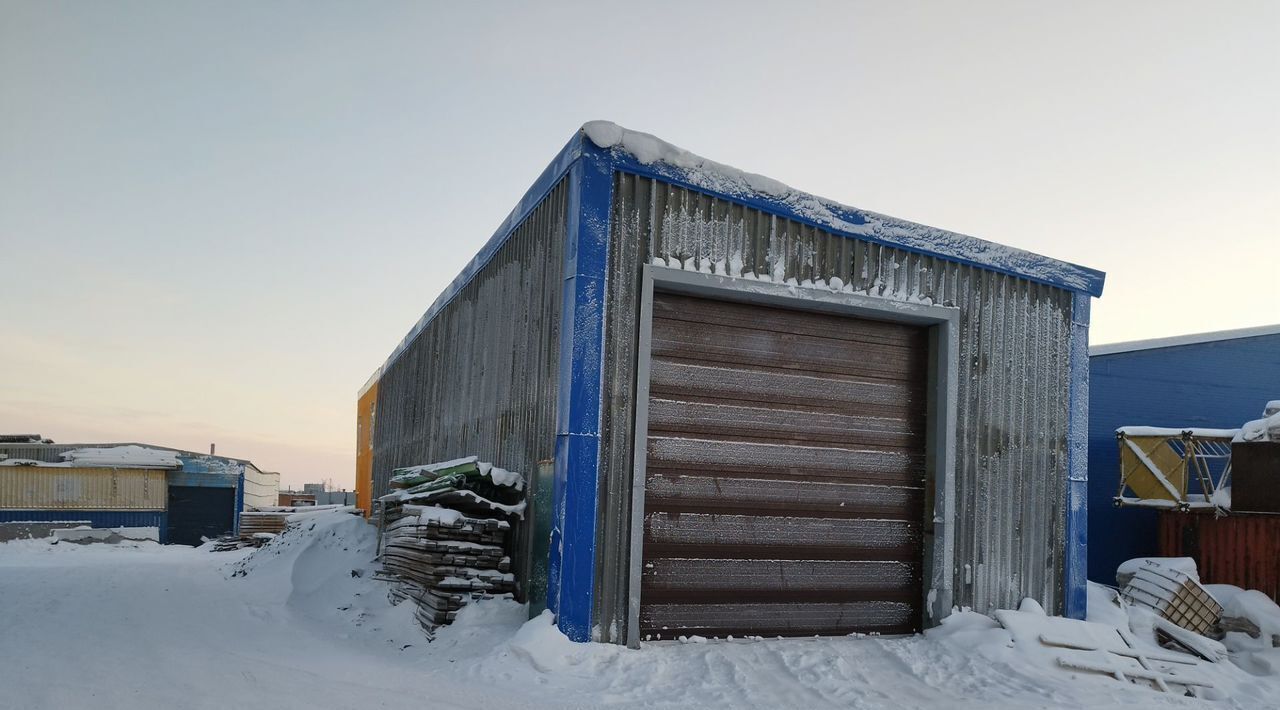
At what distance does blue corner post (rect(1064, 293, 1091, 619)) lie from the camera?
10250mm

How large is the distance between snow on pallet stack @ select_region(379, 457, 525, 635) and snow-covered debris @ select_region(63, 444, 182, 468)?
32249 millimetres

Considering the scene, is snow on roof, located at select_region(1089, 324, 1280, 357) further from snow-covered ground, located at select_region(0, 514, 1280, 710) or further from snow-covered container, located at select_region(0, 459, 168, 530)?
snow-covered container, located at select_region(0, 459, 168, 530)

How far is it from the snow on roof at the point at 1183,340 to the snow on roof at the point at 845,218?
9.92m

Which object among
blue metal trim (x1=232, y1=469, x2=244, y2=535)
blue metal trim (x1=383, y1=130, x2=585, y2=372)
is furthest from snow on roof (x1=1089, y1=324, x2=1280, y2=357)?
blue metal trim (x1=232, y1=469, x2=244, y2=535)

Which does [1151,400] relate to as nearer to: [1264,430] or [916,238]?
[1264,430]

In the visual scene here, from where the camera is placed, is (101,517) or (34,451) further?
(34,451)

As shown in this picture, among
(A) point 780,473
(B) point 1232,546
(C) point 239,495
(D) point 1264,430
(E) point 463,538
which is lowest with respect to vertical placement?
(C) point 239,495

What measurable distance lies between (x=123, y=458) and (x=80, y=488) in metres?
1.85

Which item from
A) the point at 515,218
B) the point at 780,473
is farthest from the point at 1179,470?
the point at 515,218

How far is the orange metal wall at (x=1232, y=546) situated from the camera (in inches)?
566

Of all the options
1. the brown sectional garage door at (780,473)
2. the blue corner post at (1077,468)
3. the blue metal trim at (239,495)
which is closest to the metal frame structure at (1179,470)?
the blue corner post at (1077,468)

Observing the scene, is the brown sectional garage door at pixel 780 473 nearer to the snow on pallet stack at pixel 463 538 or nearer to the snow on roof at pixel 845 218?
the snow on roof at pixel 845 218

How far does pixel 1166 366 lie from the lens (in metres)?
19.3

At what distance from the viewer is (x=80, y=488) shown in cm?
3556
